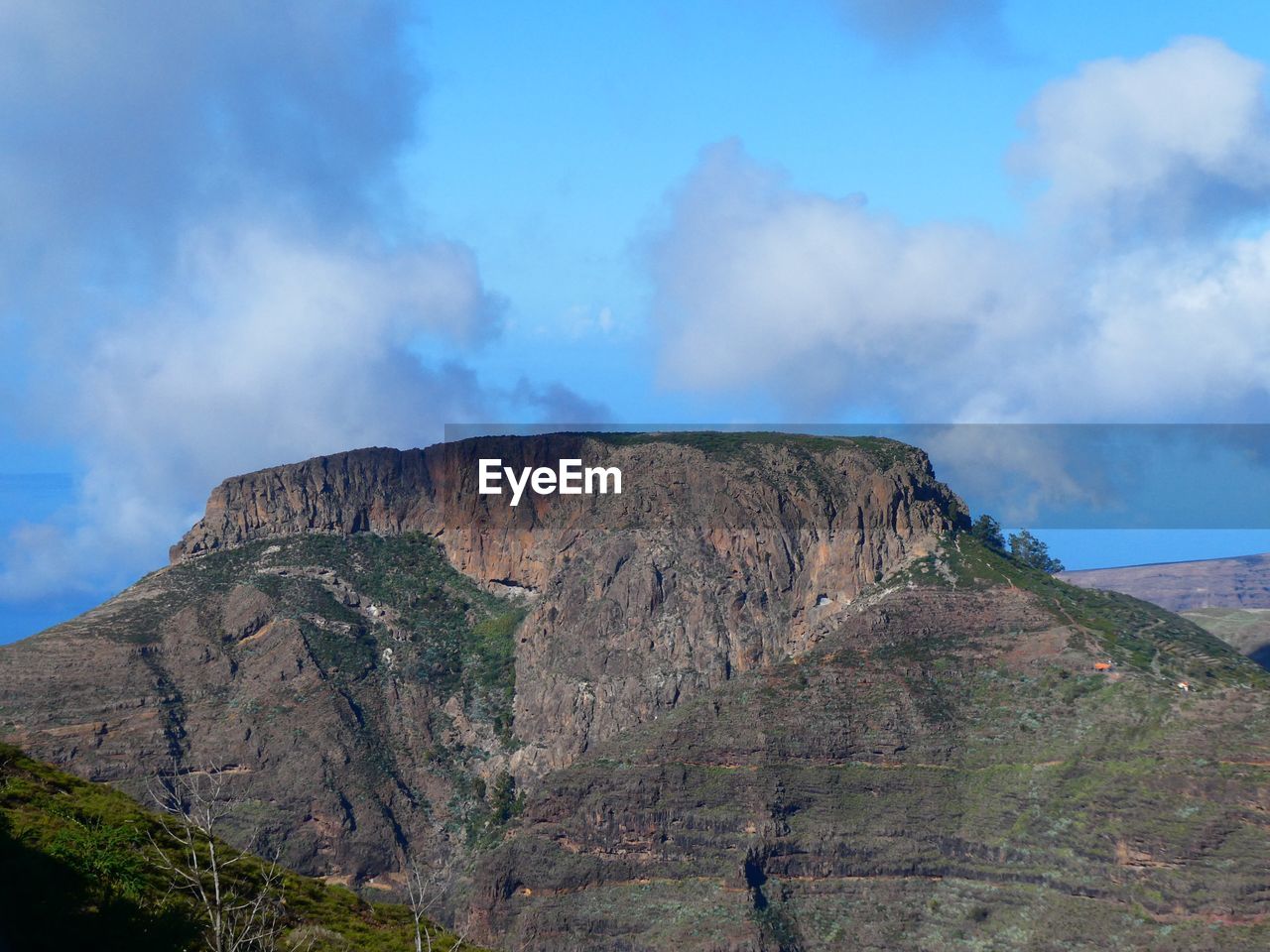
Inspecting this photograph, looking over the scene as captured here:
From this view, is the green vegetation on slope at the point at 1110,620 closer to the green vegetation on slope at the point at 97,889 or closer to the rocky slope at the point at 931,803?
the rocky slope at the point at 931,803

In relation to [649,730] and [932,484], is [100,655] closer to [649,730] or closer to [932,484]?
[649,730]

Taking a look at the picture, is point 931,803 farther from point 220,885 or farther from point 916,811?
point 220,885

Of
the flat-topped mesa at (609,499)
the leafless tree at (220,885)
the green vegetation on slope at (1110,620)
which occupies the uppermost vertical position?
the flat-topped mesa at (609,499)

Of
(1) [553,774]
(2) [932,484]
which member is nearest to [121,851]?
(1) [553,774]

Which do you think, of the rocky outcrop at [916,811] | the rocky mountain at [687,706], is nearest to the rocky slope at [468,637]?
the rocky mountain at [687,706]

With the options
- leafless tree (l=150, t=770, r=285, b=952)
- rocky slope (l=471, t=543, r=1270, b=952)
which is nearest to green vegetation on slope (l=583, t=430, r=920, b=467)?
rocky slope (l=471, t=543, r=1270, b=952)
